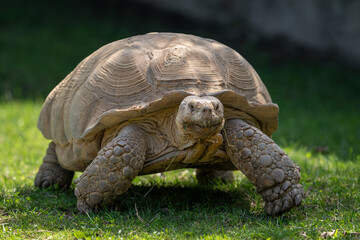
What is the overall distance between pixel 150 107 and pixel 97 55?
946 mm

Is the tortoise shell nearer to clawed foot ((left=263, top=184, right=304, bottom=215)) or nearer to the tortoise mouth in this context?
the tortoise mouth

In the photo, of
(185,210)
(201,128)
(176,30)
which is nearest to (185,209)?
(185,210)

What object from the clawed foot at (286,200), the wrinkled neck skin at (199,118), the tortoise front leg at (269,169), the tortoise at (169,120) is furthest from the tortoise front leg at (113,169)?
the clawed foot at (286,200)

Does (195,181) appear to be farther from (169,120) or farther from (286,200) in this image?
(286,200)

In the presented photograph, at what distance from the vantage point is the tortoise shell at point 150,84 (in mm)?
3758

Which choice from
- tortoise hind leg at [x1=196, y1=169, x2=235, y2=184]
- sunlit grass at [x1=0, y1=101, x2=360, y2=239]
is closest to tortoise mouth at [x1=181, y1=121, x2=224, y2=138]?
sunlit grass at [x1=0, y1=101, x2=360, y2=239]

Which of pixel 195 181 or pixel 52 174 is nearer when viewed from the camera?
pixel 52 174

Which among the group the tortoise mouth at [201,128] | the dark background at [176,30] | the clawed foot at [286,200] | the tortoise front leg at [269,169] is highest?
the tortoise mouth at [201,128]

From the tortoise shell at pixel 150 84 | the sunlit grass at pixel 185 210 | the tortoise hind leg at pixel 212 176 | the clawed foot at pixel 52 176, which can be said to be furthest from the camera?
the tortoise hind leg at pixel 212 176

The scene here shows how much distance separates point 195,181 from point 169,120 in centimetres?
132

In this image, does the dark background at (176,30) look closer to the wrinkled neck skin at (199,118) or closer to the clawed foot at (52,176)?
the clawed foot at (52,176)

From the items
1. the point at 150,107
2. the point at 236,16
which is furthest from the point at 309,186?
the point at 236,16

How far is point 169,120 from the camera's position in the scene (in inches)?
152

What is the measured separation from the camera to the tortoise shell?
376 cm
